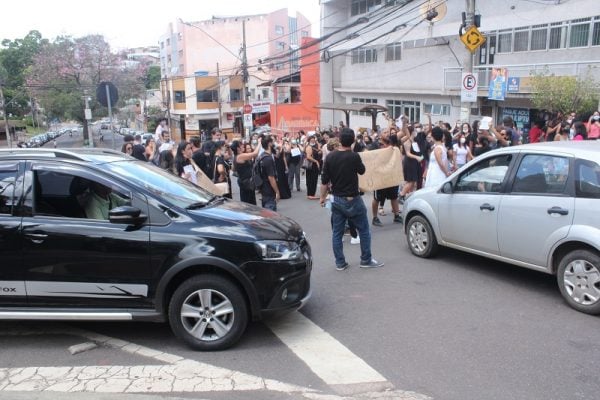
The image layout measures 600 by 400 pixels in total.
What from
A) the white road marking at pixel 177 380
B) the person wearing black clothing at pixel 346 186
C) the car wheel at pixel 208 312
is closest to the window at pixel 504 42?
the person wearing black clothing at pixel 346 186

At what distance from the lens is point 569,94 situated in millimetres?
16562

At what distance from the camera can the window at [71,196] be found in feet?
15.2

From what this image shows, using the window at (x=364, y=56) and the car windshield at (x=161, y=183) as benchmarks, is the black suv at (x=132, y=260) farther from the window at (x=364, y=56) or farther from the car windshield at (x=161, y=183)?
the window at (x=364, y=56)

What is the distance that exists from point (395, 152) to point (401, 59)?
22592 mm

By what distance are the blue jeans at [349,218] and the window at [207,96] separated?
179ft

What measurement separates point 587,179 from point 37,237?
5066 millimetres

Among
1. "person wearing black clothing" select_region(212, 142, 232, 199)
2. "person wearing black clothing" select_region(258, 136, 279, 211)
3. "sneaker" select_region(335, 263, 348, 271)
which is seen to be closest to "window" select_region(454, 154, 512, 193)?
"sneaker" select_region(335, 263, 348, 271)

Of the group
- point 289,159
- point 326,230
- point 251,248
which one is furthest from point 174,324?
point 289,159

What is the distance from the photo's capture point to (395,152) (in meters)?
9.44

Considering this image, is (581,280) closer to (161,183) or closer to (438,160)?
(438,160)

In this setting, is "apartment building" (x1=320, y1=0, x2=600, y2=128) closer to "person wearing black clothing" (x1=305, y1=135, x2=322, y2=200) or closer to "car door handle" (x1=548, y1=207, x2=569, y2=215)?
"person wearing black clothing" (x1=305, y1=135, x2=322, y2=200)

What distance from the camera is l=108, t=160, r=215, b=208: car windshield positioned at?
478cm

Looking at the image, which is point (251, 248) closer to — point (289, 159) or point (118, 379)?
point (118, 379)

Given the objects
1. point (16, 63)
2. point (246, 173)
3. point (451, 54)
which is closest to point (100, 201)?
point (246, 173)
